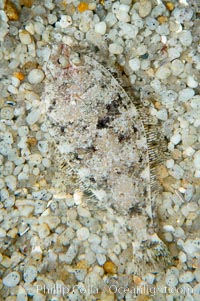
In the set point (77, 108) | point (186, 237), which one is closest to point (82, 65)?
point (77, 108)

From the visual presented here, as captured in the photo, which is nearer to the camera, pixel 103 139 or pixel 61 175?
pixel 103 139

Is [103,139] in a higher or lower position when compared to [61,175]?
higher

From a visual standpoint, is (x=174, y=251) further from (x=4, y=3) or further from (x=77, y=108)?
(x=4, y=3)
